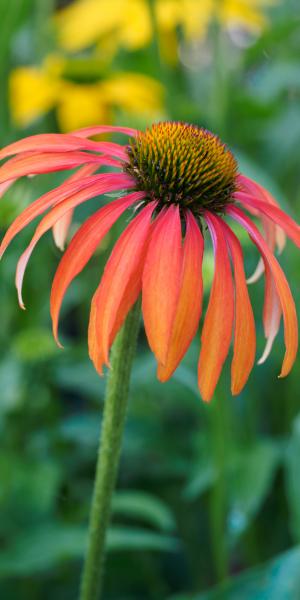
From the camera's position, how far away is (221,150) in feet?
2.24

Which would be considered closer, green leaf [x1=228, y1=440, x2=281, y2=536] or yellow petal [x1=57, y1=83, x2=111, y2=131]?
green leaf [x1=228, y1=440, x2=281, y2=536]

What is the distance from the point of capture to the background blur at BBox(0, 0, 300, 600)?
0.96 metres

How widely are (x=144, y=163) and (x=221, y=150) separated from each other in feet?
0.23

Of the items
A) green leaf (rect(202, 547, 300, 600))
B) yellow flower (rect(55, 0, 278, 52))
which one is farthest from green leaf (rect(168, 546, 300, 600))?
yellow flower (rect(55, 0, 278, 52))

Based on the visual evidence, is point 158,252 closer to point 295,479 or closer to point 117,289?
point 117,289

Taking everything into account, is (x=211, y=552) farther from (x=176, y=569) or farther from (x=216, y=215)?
(x=216, y=215)

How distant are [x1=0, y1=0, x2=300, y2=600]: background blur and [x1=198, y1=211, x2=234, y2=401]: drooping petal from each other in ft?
0.93

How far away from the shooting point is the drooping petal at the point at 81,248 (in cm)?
54

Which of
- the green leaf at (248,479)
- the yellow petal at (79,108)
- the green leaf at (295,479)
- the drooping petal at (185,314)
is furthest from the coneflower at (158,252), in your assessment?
the yellow petal at (79,108)

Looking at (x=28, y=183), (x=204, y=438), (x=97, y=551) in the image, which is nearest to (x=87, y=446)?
(x=204, y=438)

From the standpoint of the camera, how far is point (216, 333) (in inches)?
20.7

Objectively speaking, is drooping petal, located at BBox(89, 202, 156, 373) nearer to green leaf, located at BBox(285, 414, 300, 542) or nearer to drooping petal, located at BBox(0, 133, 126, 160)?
drooping petal, located at BBox(0, 133, 126, 160)

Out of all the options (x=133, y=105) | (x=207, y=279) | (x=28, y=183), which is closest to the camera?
(x=207, y=279)

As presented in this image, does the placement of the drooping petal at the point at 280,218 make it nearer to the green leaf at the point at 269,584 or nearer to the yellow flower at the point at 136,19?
the green leaf at the point at 269,584
